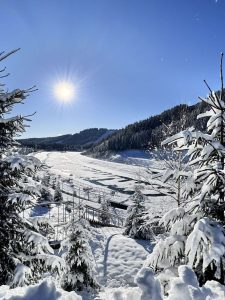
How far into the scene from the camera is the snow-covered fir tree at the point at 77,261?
15.4 metres

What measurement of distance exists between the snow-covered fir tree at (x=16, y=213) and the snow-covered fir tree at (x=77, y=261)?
7.34m

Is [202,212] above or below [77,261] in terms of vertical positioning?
above

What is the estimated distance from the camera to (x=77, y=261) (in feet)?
51.0

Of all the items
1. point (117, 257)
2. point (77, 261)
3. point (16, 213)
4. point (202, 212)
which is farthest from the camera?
point (117, 257)

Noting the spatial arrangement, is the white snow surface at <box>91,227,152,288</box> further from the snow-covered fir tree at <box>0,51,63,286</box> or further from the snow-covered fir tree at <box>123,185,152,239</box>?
the snow-covered fir tree at <box>0,51,63,286</box>

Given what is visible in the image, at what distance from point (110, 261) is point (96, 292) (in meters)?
5.19

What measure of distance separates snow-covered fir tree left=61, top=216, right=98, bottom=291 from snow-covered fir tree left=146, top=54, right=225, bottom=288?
944cm

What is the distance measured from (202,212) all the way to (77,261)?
1114cm

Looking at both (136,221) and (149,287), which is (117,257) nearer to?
(136,221)

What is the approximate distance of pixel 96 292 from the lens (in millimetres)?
15758

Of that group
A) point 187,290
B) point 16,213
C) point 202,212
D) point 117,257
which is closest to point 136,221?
point 117,257

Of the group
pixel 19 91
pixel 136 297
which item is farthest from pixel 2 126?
pixel 136 297

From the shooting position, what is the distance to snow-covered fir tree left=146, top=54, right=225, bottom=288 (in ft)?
16.6

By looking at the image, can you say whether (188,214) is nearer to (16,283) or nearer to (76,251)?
(16,283)
